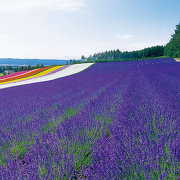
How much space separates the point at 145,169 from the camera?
39.7 inches

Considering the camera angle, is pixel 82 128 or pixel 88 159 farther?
pixel 82 128

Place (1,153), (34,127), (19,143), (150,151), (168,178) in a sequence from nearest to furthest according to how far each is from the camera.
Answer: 1. (168,178)
2. (150,151)
3. (1,153)
4. (19,143)
5. (34,127)

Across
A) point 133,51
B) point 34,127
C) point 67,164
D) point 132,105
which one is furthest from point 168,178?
point 133,51

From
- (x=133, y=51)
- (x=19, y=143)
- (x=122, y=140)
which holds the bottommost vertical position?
(x=19, y=143)

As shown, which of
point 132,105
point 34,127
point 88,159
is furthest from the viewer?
point 132,105

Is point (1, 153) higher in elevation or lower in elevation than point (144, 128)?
lower

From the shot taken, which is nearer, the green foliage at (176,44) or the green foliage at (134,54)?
the green foliage at (176,44)

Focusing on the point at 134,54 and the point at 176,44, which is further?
the point at 134,54

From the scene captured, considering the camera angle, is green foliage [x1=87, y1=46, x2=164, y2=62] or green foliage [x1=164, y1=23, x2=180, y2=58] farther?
green foliage [x1=87, y1=46, x2=164, y2=62]

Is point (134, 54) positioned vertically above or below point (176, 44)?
above

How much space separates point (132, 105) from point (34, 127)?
158 centimetres

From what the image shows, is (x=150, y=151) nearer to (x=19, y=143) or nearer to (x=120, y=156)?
(x=120, y=156)

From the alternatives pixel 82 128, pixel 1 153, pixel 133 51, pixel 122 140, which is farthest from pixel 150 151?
pixel 133 51

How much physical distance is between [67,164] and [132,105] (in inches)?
71.4
